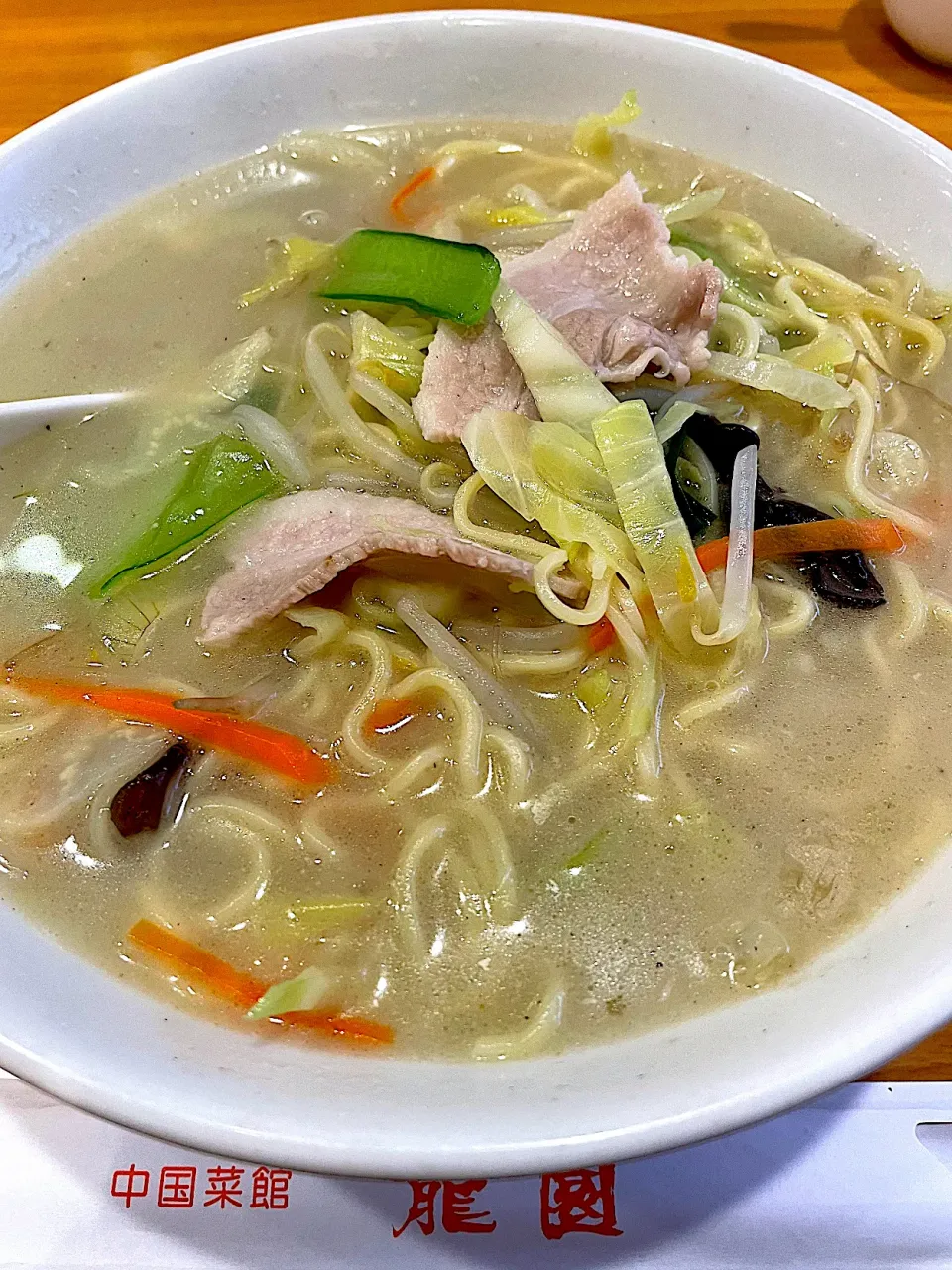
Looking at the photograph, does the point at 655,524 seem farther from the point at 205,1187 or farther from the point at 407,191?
the point at 407,191

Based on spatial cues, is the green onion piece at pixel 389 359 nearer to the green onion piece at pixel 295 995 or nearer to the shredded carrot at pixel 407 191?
the shredded carrot at pixel 407 191

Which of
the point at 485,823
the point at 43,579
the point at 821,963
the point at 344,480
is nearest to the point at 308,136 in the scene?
the point at 344,480

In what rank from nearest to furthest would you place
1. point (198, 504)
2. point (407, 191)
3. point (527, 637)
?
point (527, 637), point (198, 504), point (407, 191)

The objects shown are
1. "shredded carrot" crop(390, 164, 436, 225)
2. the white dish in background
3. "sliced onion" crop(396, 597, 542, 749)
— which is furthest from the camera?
the white dish in background

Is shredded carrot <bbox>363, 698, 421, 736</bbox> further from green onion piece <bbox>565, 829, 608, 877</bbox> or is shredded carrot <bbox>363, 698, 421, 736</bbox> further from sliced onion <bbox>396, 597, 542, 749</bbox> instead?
green onion piece <bbox>565, 829, 608, 877</bbox>

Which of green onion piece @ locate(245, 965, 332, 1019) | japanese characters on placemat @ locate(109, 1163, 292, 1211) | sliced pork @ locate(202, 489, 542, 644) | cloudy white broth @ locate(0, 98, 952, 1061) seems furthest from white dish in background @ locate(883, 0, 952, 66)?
japanese characters on placemat @ locate(109, 1163, 292, 1211)

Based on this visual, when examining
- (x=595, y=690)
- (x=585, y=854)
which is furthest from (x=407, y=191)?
(x=585, y=854)
